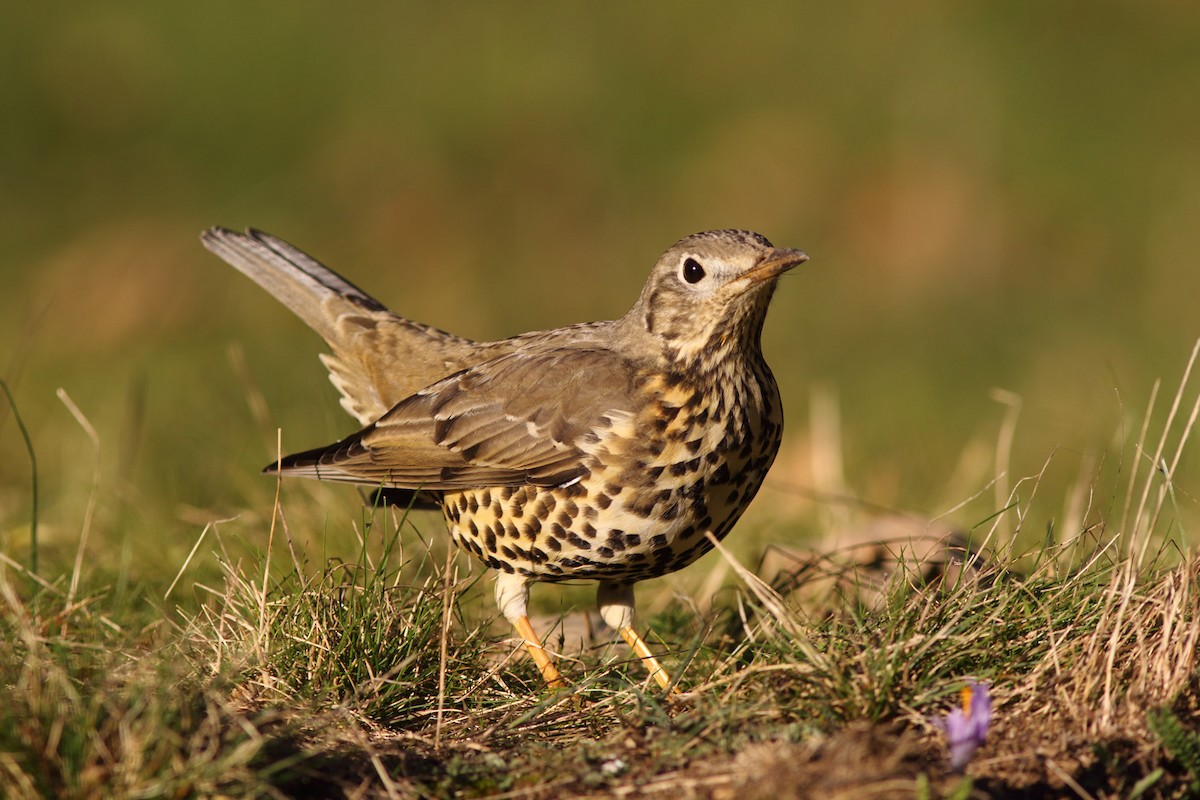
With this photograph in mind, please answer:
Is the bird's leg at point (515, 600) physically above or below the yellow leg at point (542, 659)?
above

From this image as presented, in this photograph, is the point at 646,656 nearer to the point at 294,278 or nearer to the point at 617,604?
the point at 617,604

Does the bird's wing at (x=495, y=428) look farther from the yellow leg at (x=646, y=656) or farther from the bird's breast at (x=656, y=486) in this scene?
the yellow leg at (x=646, y=656)

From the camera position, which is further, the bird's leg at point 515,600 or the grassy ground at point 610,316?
the bird's leg at point 515,600

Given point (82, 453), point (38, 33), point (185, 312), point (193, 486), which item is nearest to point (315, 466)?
point (193, 486)

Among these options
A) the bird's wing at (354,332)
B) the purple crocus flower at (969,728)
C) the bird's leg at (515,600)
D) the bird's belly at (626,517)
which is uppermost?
the bird's wing at (354,332)

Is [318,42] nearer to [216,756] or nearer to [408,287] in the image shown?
[408,287]

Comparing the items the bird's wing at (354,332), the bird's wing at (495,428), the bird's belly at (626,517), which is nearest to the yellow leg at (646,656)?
the bird's belly at (626,517)

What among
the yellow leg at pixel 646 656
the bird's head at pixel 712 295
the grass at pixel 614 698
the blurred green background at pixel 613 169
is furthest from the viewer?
the blurred green background at pixel 613 169

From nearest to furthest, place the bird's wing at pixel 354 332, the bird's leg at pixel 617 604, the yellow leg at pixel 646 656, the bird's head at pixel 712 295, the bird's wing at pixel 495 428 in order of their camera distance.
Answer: the yellow leg at pixel 646 656, the bird's head at pixel 712 295, the bird's wing at pixel 495 428, the bird's leg at pixel 617 604, the bird's wing at pixel 354 332

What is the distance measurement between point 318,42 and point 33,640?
13312mm

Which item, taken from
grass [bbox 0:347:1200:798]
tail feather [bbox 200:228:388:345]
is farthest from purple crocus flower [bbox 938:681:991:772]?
tail feather [bbox 200:228:388:345]

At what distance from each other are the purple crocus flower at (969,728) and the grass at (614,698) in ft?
0.24

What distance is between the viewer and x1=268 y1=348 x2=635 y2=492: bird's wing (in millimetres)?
5023

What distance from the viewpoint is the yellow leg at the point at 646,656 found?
4.61m
